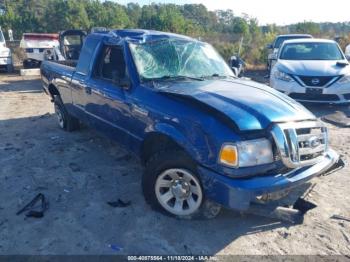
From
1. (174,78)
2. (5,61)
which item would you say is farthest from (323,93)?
(5,61)

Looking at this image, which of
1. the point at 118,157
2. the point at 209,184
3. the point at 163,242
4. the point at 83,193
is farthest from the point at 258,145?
the point at 118,157

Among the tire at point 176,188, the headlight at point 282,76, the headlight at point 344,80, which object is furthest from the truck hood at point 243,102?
the headlight at point 344,80

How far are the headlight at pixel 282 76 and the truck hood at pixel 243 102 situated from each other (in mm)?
4467

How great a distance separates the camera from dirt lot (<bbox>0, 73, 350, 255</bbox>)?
3.40m

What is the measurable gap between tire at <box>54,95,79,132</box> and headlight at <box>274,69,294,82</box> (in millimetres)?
4900

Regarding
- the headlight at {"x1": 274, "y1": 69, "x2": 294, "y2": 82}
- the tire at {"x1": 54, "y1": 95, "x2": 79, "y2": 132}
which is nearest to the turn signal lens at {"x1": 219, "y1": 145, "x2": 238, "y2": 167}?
the tire at {"x1": 54, "y1": 95, "x2": 79, "y2": 132}

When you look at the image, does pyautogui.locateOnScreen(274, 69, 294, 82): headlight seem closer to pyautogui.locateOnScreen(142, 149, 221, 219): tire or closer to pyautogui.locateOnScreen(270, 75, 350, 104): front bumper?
pyautogui.locateOnScreen(270, 75, 350, 104): front bumper

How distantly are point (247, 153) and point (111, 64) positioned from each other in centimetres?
253

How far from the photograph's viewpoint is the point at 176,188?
3740mm

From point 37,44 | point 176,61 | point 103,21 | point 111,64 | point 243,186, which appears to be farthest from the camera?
point 103,21

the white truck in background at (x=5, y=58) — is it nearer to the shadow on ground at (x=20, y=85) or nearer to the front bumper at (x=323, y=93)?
the shadow on ground at (x=20, y=85)

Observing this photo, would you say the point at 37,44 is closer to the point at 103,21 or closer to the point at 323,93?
the point at 323,93

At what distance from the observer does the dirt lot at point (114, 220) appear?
11.1 feet

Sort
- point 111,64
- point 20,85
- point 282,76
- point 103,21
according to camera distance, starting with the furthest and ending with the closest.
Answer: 1. point 103,21
2. point 20,85
3. point 282,76
4. point 111,64
